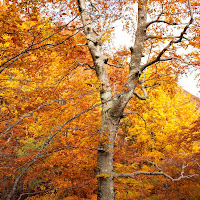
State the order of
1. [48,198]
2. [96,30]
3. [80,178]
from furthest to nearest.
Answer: [48,198] < [80,178] < [96,30]

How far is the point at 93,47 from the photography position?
3840mm

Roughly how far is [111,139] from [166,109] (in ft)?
24.5

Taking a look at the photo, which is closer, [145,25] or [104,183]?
[104,183]

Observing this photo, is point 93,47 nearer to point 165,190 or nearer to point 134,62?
point 134,62

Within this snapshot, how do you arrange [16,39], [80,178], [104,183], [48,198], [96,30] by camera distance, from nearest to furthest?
[104,183]
[16,39]
[96,30]
[80,178]
[48,198]

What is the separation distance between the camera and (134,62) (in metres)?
3.62

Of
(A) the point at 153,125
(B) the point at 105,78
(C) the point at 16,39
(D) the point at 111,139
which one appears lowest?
(D) the point at 111,139

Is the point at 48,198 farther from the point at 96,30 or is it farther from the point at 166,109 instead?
the point at 166,109

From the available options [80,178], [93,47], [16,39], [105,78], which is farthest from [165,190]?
[16,39]

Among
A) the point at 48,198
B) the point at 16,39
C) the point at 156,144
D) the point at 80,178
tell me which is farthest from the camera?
the point at 156,144

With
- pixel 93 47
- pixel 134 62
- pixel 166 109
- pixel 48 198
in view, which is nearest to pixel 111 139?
pixel 134 62

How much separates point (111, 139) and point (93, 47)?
7.32 feet

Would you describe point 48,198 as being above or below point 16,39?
below

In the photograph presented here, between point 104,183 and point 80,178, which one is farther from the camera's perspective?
point 80,178
